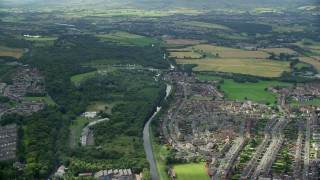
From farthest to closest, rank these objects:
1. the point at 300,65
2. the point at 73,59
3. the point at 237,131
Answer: the point at 300,65, the point at 73,59, the point at 237,131

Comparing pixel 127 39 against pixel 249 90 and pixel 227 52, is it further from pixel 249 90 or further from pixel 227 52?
pixel 249 90

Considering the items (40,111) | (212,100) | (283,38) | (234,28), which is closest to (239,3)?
(234,28)

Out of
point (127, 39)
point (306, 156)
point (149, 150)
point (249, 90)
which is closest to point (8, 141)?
point (149, 150)

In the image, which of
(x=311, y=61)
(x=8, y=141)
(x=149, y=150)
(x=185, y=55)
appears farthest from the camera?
(x=185, y=55)

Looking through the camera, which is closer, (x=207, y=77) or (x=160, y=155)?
(x=160, y=155)

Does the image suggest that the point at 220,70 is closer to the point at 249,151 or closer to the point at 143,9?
the point at 249,151

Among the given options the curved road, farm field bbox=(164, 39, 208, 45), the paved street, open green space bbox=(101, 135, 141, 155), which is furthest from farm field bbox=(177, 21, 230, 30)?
open green space bbox=(101, 135, 141, 155)

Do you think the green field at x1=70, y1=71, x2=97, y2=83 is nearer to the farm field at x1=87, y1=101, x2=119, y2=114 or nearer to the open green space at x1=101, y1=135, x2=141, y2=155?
the farm field at x1=87, y1=101, x2=119, y2=114
